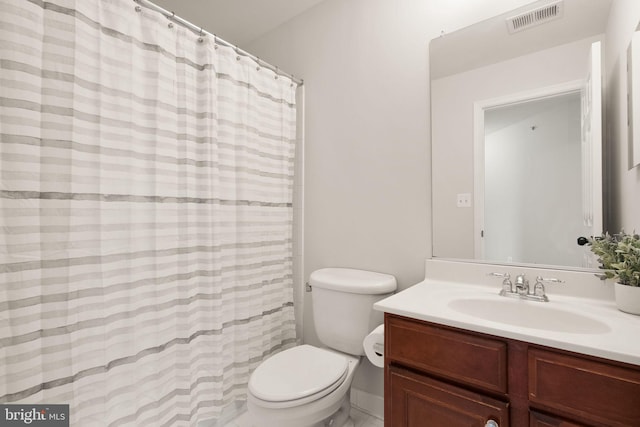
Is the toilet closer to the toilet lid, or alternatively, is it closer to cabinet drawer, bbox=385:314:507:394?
the toilet lid

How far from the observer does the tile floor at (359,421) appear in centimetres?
162

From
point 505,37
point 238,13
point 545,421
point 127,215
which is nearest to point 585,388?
point 545,421

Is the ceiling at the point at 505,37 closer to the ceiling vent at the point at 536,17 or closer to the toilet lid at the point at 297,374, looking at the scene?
the ceiling vent at the point at 536,17

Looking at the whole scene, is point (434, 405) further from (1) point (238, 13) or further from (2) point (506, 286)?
(1) point (238, 13)

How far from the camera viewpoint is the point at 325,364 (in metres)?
1.43

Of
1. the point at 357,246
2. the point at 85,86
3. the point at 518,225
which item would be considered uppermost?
the point at 85,86

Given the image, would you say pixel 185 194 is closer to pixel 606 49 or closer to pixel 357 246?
pixel 357 246

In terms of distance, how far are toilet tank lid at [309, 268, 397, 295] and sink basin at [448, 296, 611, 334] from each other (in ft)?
1.29

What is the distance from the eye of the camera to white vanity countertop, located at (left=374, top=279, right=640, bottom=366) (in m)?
0.78

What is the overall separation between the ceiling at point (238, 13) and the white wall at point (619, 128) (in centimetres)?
149

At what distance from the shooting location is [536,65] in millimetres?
1284

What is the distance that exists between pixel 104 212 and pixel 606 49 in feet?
6.52

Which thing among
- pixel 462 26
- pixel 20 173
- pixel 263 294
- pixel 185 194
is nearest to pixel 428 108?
pixel 462 26

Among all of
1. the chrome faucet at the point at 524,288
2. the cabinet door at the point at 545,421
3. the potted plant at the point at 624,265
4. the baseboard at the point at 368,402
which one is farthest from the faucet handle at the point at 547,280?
the baseboard at the point at 368,402
